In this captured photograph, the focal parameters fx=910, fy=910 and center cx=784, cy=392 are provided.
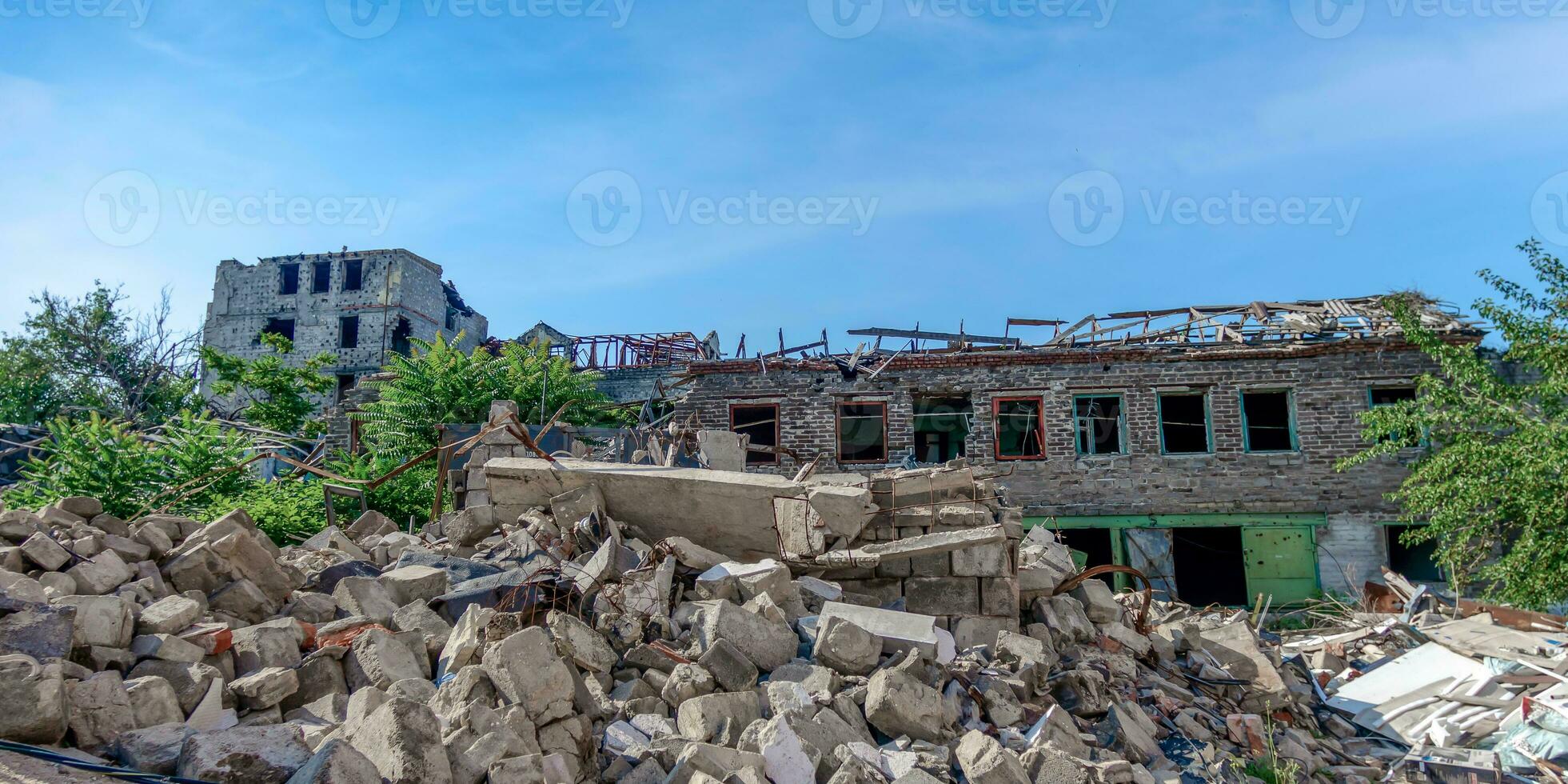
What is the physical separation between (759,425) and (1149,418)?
735 centimetres

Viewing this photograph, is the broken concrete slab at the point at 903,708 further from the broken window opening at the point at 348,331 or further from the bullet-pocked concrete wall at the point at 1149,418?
the broken window opening at the point at 348,331

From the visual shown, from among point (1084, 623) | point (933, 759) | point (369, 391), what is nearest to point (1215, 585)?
point (1084, 623)

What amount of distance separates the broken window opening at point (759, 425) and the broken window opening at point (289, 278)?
2293 centimetres

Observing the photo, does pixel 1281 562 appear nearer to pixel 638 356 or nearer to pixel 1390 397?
pixel 1390 397

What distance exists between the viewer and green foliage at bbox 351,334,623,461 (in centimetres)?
1488

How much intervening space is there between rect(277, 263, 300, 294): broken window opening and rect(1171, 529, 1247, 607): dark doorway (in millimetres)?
30261

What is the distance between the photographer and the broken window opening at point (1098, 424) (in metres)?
17.2

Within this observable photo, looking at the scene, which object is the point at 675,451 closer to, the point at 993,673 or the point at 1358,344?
the point at 993,673

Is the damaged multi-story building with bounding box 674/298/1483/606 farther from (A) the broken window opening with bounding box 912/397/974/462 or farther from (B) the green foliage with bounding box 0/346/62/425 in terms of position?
→ (B) the green foliage with bounding box 0/346/62/425

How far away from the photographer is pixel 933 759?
4.59 meters

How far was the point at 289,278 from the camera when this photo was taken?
33094 millimetres

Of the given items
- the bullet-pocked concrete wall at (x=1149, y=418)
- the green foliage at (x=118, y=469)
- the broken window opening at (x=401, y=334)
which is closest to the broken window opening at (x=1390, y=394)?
the bullet-pocked concrete wall at (x=1149, y=418)

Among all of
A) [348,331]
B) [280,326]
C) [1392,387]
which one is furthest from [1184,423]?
[280,326]

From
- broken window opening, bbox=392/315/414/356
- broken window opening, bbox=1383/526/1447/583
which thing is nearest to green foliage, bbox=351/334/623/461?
broken window opening, bbox=1383/526/1447/583
